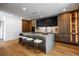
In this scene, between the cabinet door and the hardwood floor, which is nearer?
the hardwood floor

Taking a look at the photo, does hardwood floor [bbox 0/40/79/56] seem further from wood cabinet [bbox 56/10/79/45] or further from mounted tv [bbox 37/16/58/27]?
mounted tv [bbox 37/16/58/27]

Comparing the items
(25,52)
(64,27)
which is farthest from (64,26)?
(25,52)

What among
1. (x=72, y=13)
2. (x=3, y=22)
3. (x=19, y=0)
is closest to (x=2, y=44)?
(x=3, y=22)

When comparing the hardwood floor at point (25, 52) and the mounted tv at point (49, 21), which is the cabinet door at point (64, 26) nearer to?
the mounted tv at point (49, 21)

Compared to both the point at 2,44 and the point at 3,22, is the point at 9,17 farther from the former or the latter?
the point at 2,44

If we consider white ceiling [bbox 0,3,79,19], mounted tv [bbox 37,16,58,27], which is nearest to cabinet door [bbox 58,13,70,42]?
mounted tv [bbox 37,16,58,27]

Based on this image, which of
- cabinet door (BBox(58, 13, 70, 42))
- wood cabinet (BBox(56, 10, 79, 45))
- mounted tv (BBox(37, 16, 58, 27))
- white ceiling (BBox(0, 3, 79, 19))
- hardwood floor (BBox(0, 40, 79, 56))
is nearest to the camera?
white ceiling (BBox(0, 3, 79, 19))

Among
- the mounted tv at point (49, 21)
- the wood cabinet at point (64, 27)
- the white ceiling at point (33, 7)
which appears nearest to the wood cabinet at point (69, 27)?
the wood cabinet at point (64, 27)

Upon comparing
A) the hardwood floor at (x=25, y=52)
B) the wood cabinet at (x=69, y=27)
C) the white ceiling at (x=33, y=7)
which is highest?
the white ceiling at (x=33, y=7)

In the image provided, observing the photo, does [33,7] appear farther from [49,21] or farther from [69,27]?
[49,21]

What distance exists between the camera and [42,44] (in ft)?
12.9

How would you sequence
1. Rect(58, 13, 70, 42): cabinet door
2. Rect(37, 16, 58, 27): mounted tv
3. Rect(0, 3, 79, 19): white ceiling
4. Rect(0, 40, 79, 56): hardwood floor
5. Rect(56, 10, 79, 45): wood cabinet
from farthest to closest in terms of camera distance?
1. Rect(37, 16, 58, 27): mounted tv
2. Rect(58, 13, 70, 42): cabinet door
3. Rect(56, 10, 79, 45): wood cabinet
4. Rect(0, 40, 79, 56): hardwood floor
5. Rect(0, 3, 79, 19): white ceiling

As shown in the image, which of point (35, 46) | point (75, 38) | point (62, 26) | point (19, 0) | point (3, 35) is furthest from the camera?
point (62, 26)

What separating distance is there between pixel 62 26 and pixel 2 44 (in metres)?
3.93
